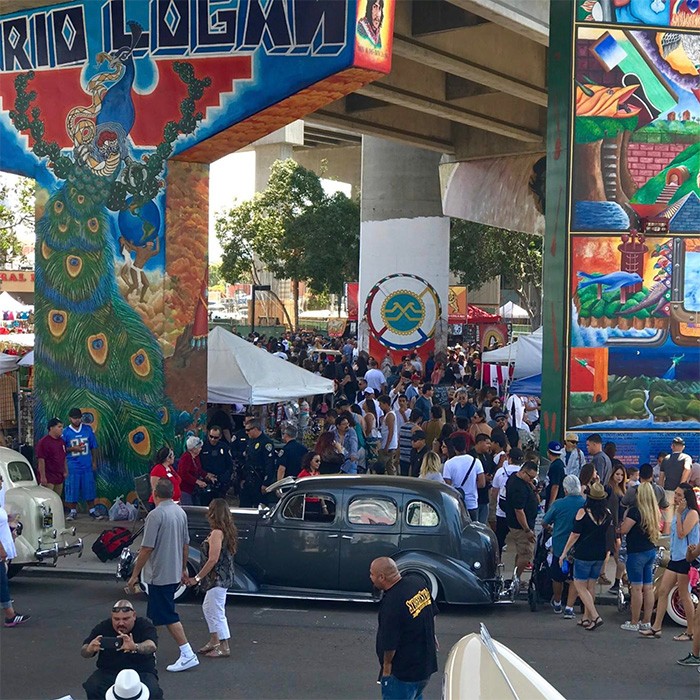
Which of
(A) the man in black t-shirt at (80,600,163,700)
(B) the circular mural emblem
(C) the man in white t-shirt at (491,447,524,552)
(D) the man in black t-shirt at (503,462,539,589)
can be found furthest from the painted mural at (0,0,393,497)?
(B) the circular mural emblem

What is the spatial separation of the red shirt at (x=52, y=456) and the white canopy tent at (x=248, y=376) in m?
3.25

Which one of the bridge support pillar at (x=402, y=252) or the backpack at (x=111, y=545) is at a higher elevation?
the bridge support pillar at (x=402, y=252)

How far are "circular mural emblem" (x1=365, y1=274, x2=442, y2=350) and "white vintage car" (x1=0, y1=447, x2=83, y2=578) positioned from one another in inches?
1018

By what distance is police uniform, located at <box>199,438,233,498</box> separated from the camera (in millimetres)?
15023

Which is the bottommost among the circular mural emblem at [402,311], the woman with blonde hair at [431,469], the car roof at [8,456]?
the woman with blonde hair at [431,469]

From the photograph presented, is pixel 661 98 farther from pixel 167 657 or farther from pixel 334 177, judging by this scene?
pixel 334 177

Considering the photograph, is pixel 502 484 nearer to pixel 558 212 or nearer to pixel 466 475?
pixel 466 475

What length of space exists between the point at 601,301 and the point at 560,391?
5.40 feet

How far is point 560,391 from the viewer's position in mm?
17734

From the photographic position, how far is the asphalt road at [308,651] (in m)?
9.46

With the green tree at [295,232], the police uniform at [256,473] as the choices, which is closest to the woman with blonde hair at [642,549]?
the police uniform at [256,473]

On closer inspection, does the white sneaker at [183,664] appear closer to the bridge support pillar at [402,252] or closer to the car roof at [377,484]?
the car roof at [377,484]

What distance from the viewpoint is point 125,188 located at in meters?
17.9

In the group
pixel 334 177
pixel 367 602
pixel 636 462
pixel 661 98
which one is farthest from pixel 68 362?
pixel 334 177
